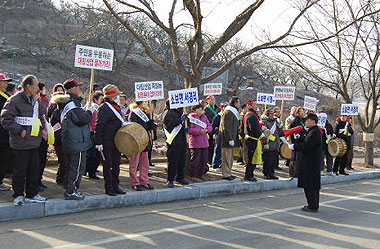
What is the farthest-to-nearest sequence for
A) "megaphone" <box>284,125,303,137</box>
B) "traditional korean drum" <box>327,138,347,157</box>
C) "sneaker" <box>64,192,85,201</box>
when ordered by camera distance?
"traditional korean drum" <box>327,138,347,157</box>, "megaphone" <box>284,125,303,137</box>, "sneaker" <box>64,192,85,201</box>

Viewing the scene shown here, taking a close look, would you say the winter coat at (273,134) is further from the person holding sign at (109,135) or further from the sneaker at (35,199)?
the sneaker at (35,199)

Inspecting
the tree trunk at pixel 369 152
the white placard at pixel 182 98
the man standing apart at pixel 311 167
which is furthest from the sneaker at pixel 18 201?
the tree trunk at pixel 369 152

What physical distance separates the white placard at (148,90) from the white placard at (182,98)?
759mm

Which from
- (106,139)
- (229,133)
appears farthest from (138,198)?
(229,133)

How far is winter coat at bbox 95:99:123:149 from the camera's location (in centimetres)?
795

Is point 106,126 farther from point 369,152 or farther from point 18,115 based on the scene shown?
point 369,152

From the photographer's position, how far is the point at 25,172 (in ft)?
22.4

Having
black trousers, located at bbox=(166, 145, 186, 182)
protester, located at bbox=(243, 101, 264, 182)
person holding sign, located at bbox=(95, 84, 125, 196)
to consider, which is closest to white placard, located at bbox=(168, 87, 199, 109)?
black trousers, located at bbox=(166, 145, 186, 182)

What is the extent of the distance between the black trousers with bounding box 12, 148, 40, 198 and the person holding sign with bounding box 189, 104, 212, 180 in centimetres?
443

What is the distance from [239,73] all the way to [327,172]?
26473 mm

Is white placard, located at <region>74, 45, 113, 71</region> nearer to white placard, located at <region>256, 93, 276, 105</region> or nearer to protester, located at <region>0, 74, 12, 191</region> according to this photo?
protester, located at <region>0, 74, 12, 191</region>

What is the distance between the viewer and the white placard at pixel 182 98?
942cm

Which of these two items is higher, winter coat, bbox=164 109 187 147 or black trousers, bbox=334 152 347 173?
winter coat, bbox=164 109 187 147

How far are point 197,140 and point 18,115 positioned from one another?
4.84 m
